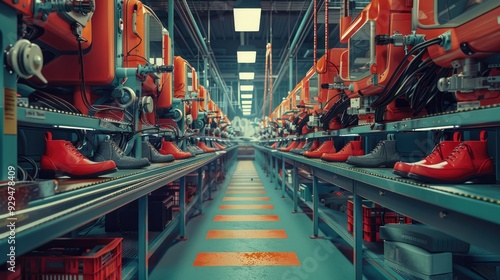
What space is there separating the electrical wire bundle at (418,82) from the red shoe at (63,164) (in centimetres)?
157

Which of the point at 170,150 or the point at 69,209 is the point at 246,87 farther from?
the point at 69,209

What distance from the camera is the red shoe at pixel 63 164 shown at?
1343mm

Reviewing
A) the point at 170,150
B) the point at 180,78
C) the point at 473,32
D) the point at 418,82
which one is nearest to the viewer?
the point at 473,32

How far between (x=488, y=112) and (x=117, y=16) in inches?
84.6

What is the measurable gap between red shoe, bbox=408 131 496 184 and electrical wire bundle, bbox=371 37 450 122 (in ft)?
1.68

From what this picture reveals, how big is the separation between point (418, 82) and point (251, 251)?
1980 millimetres

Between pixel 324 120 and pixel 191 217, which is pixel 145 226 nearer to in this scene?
pixel 324 120

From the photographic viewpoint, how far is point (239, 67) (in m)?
12.8

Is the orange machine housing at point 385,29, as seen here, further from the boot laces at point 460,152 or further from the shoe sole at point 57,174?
the shoe sole at point 57,174

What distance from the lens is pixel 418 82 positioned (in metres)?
1.68

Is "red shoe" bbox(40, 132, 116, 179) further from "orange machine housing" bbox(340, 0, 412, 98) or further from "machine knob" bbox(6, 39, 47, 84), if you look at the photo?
"orange machine housing" bbox(340, 0, 412, 98)

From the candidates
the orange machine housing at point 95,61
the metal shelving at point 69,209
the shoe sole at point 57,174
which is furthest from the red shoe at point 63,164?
the orange machine housing at point 95,61

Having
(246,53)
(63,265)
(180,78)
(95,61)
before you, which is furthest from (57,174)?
(246,53)

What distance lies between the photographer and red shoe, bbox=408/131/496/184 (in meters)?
1.14
